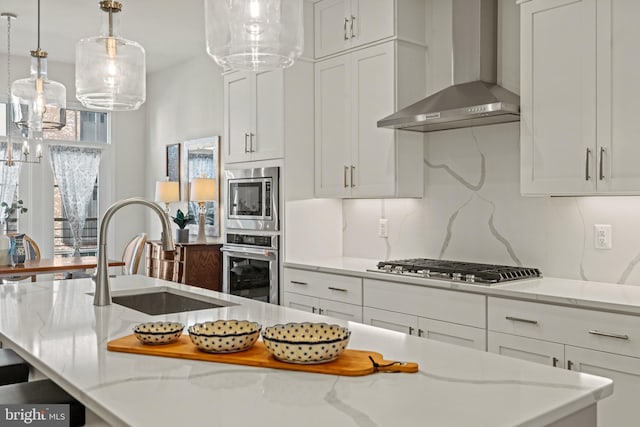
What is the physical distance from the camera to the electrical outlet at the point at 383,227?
4230mm

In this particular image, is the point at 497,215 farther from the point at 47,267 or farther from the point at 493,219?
the point at 47,267

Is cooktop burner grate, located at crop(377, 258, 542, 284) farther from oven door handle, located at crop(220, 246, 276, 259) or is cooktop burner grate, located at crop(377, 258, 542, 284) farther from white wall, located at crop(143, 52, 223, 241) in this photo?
white wall, located at crop(143, 52, 223, 241)

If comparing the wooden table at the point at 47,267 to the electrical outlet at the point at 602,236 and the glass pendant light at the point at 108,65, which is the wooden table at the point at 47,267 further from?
the electrical outlet at the point at 602,236

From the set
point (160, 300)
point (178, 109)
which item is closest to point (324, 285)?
point (160, 300)

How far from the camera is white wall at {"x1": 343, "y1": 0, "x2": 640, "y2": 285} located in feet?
9.94

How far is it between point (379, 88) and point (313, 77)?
0.68 m

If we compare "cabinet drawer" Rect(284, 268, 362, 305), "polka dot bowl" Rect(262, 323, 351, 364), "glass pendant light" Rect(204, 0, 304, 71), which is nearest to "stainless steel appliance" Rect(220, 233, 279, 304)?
"cabinet drawer" Rect(284, 268, 362, 305)

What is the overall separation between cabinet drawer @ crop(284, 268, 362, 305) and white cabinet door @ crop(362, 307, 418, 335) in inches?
4.0

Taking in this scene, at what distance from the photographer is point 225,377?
1364 millimetres

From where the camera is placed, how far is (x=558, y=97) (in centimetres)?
289

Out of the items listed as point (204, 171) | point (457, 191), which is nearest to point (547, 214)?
point (457, 191)

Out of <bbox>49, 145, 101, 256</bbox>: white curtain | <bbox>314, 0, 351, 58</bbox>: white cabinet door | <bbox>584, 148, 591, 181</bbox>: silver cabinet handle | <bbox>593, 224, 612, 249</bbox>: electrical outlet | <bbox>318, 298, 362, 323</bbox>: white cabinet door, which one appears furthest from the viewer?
<bbox>49, 145, 101, 256</bbox>: white curtain

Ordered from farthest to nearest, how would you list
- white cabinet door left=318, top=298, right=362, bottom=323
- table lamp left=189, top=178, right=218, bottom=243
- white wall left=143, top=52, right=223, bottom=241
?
white wall left=143, top=52, right=223, bottom=241 → table lamp left=189, top=178, right=218, bottom=243 → white cabinet door left=318, top=298, right=362, bottom=323

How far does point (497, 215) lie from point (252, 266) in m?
1.87
